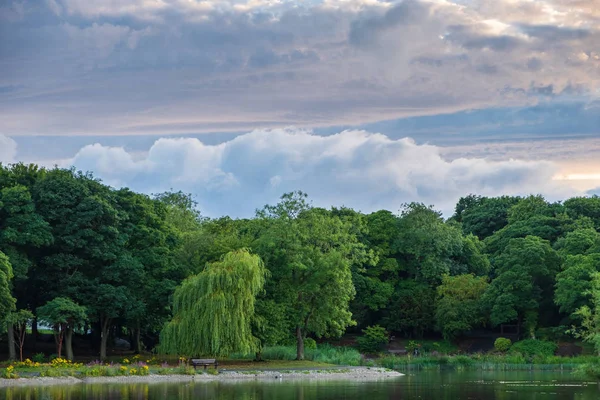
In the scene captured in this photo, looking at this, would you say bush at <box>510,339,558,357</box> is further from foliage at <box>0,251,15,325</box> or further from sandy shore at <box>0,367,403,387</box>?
foliage at <box>0,251,15,325</box>

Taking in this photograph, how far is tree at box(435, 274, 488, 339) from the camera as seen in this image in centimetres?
7850

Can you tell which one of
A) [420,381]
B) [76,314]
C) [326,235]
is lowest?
[420,381]

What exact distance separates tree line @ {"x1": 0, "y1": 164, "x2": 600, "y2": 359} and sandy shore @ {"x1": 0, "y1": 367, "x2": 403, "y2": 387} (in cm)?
336

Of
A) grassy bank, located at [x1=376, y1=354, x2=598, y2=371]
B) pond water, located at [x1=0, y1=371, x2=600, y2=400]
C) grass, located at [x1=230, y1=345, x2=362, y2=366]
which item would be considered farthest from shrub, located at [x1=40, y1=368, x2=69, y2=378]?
grassy bank, located at [x1=376, y1=354, x2=598, y2=371]

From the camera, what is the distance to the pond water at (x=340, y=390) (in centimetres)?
3959

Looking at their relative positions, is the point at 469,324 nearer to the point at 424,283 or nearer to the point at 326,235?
the point at 424,283

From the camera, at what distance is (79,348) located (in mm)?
72438

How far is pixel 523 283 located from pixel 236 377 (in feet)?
108

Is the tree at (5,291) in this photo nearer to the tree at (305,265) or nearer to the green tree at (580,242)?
the tree at (305,265)

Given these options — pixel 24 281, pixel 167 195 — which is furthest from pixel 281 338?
pixel 167 195

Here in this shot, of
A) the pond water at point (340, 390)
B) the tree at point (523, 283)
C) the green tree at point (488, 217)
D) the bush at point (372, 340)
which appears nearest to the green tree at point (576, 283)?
the tree at point (523, 283)

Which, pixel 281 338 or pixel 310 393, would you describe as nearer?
pixel 310 393

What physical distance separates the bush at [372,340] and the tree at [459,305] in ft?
17.8

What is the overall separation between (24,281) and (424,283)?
39.6 m
